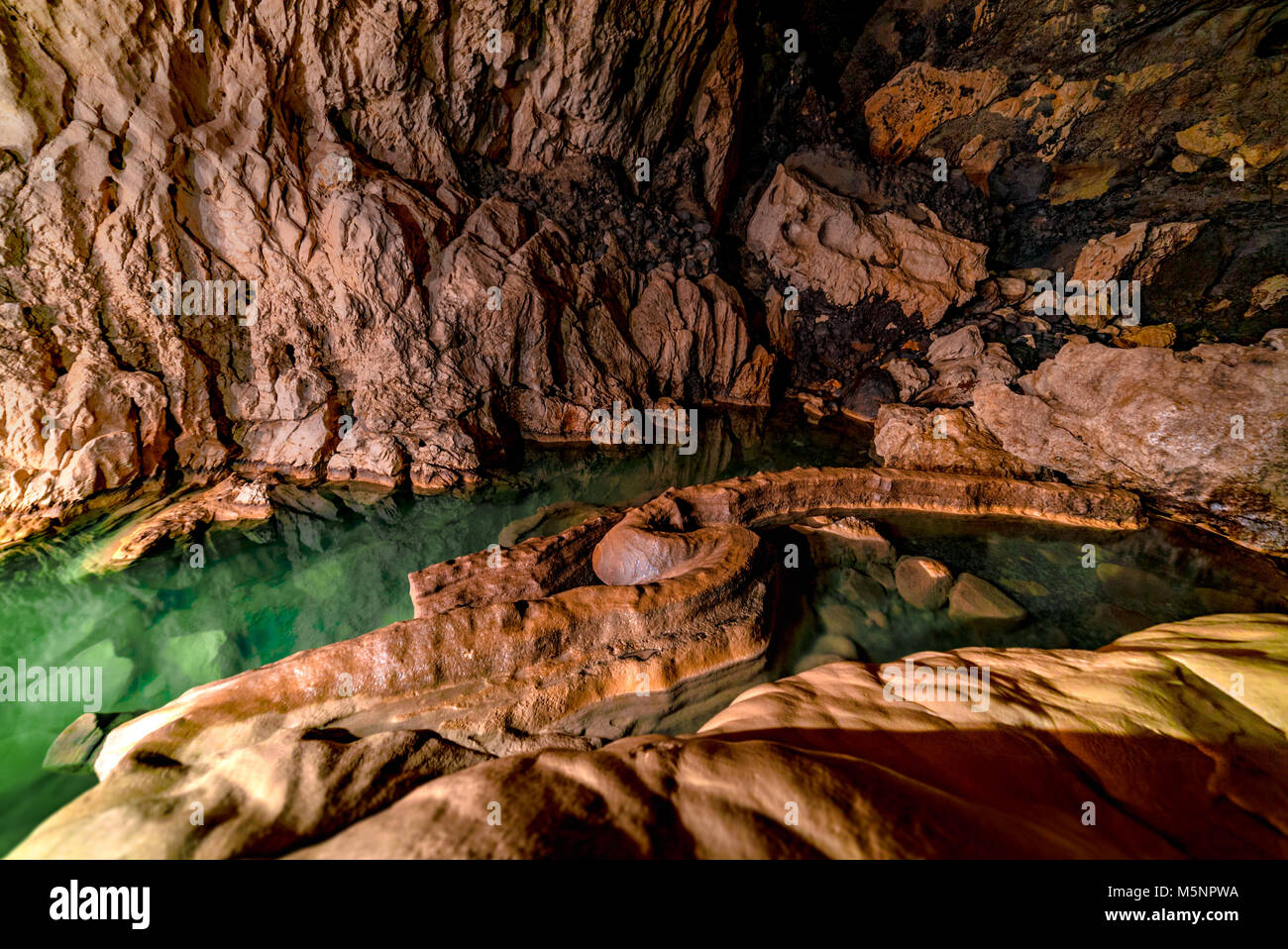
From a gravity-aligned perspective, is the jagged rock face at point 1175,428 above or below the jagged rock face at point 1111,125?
below

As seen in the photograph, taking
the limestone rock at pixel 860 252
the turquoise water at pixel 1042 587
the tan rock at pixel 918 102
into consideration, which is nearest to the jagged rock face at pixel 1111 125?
the tan rock at pixel 918 102

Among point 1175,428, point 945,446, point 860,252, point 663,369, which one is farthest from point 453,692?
point 860,252

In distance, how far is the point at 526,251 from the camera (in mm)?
9578

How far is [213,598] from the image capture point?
4.85 meters

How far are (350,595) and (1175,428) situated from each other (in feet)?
36.0

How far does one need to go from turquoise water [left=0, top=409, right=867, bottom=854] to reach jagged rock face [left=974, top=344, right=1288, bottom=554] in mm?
6744

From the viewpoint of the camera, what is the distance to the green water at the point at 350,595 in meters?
3.86

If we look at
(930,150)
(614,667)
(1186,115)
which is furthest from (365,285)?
(1186,115)

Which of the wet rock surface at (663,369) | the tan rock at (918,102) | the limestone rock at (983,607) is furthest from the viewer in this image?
the tan rock at (918,102)

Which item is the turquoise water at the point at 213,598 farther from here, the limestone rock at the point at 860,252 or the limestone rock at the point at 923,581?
the limestone rock at the point at 860,252

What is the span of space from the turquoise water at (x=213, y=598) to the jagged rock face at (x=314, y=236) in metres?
1.14

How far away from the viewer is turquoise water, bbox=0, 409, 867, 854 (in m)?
3.39

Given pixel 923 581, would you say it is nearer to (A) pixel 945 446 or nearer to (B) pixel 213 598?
(A) pixel 945 446

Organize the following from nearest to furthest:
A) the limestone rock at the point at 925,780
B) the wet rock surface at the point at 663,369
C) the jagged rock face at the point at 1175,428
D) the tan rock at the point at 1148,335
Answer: the limestone rock at the point at 925,780, the wet rock surface at the point at 663,369, the jagged rock face at the point at 1175,428, the tan rock at the point at 1148,335
